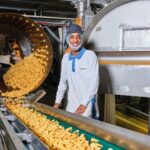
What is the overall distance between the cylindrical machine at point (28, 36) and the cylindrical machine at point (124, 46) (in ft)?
2.31

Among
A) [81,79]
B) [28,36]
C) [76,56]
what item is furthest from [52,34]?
[81,79]

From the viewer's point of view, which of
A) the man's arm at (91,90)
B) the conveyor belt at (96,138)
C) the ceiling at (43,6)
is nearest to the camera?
the conveyor belt at (96,138)

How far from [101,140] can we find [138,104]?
3.50m

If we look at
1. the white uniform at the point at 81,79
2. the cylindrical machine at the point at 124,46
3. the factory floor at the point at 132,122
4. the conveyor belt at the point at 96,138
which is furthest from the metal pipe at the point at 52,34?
the conveyor belt at the point at 96,138

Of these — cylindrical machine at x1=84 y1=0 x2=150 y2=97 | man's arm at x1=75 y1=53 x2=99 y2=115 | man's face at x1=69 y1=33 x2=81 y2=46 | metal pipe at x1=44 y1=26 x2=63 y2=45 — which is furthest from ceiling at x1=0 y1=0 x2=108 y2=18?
man's arm at x1=75 y1=53 x2=99 y2=115

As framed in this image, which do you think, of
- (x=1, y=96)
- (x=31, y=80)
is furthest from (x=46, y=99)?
(x=1, y=96)

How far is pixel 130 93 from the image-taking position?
9.07 ft

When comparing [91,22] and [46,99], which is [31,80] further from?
[91,22]

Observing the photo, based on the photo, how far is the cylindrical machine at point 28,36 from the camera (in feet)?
11.5

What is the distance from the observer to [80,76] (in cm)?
277

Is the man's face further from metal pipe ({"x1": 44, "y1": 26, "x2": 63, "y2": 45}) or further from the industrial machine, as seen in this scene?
metal pipe ({"x1": 44, "y1": 26, "x2": 63, "y2": 45})

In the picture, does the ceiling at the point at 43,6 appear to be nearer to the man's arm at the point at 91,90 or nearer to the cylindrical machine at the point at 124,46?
the cylindrical machine at the point at 124,46

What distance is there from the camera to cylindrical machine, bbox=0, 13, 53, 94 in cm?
352

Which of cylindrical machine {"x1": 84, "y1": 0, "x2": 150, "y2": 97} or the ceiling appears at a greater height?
the ceiling
